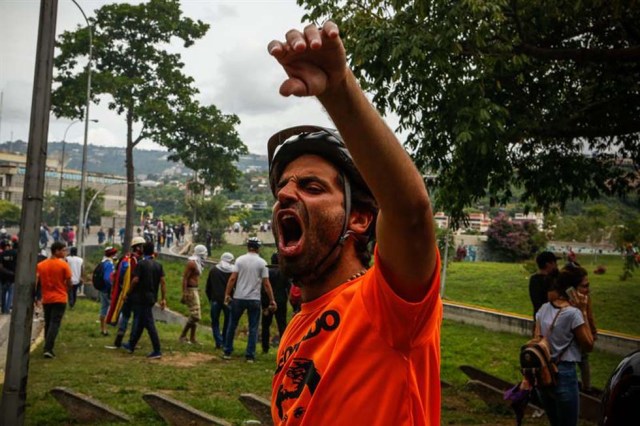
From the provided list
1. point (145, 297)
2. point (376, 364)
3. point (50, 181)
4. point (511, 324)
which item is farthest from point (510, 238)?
point (50, 181)

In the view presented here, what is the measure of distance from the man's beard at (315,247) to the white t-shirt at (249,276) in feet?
30.2

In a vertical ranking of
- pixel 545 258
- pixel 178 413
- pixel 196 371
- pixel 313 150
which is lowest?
pixel 196 371

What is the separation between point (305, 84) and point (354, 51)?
291 inches

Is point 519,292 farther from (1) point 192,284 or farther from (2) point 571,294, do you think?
(2) point 571,294

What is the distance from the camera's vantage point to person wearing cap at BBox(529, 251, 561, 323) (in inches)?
338

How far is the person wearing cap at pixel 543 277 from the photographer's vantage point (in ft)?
28.1

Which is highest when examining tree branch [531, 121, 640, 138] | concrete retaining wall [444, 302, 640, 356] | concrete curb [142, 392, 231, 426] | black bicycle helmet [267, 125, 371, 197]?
tree branch [531, 121, 640, 138]

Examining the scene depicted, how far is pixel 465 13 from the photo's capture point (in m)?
8.45

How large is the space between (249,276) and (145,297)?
→ 1.80 m

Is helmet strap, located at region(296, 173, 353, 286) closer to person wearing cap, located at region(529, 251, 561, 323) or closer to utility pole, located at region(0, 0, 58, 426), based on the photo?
utility pole, located at region(0, 0, 58, 426)

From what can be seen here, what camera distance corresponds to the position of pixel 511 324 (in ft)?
53.7

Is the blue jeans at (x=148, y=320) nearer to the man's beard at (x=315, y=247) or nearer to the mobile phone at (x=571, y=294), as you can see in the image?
the mobile phone at (x=571, y=294)

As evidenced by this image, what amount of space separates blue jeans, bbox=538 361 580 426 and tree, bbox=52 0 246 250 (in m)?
27.8

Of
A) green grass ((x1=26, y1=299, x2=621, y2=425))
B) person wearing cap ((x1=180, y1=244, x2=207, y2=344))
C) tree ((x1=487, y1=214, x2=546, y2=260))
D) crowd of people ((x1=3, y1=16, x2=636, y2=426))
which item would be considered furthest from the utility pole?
tree ((x1=487, y1=214, x2=546, y2=260))
